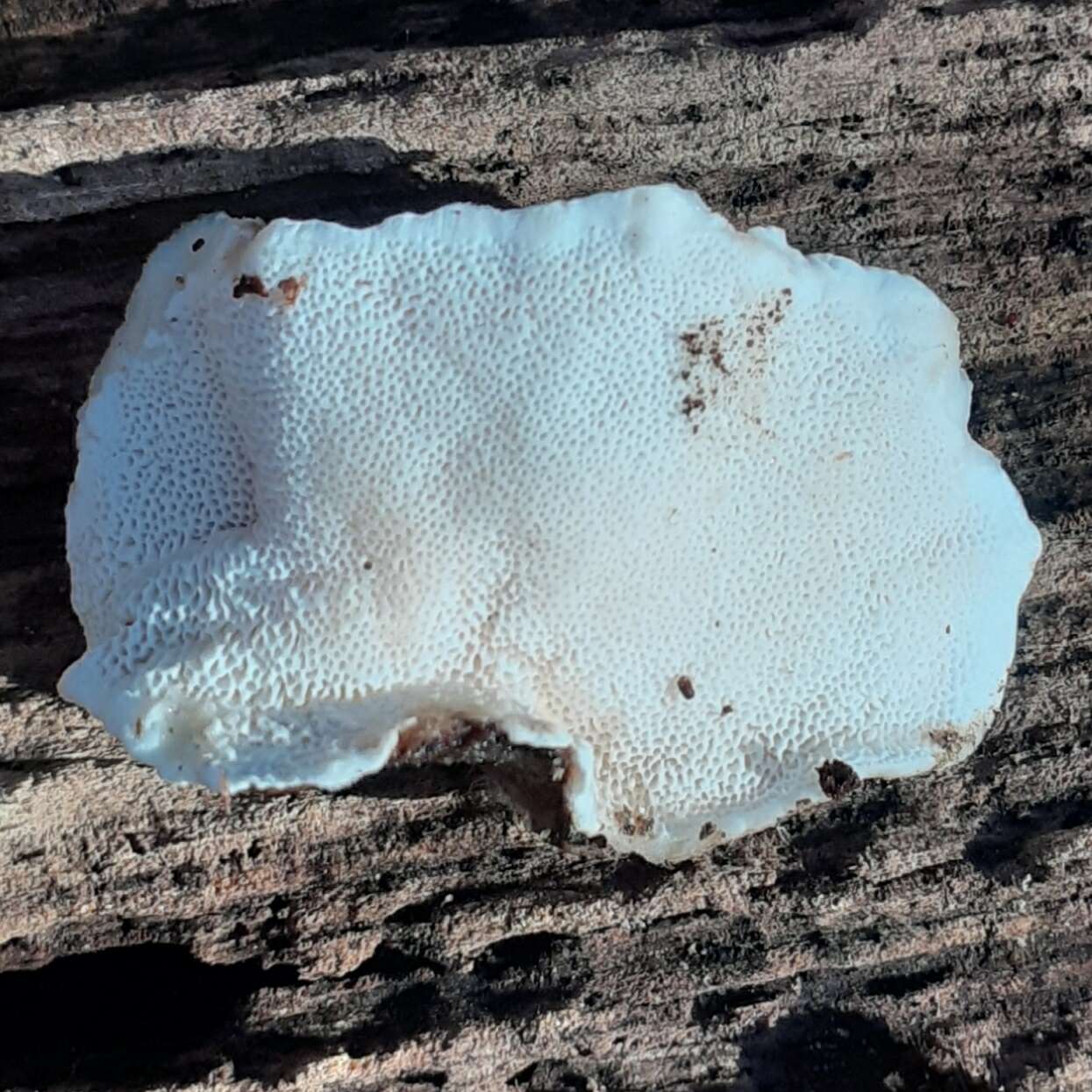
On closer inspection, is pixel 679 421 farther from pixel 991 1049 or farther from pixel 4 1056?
pixel 4 1056

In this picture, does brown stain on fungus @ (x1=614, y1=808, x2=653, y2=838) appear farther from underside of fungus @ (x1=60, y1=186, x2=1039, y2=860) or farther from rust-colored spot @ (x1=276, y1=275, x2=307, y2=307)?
rust-colored spot @ (x1=276, y1=275, x2=307, y2=307)

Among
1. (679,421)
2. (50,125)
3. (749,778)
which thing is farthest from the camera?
(50,125)

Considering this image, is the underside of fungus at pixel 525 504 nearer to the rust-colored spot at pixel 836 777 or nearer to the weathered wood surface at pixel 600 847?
the rust-colored spot at pixel 836 777

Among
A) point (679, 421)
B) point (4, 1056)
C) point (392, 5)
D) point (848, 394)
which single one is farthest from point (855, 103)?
point (4, 1056)

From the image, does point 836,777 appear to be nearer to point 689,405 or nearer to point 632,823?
point 632,823

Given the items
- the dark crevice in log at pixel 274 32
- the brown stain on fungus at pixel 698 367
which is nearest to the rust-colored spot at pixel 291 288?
the brown stain on fungus at pixel 698 367
